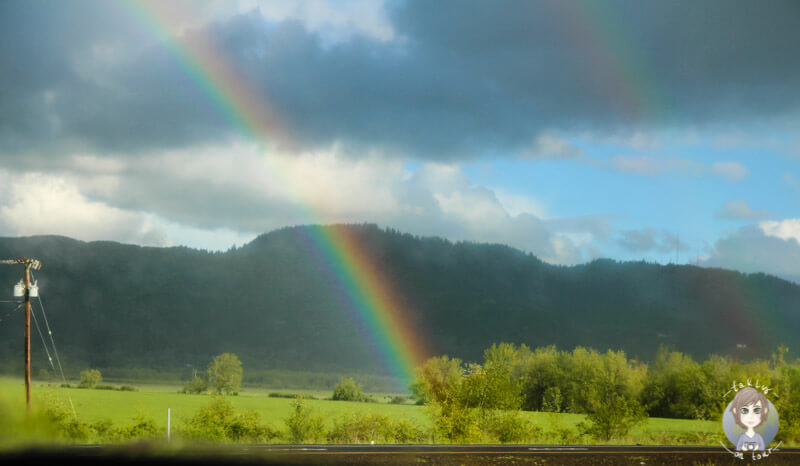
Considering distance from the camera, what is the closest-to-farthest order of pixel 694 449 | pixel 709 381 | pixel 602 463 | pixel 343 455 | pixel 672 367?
1. pixel 343 455
2. pixel 602 463
3. pixel 694 449
4. pixel 709 381
5. pixel 672 367

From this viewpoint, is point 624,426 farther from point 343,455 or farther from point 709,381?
point 709,381

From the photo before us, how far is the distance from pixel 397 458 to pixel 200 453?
97.6ft

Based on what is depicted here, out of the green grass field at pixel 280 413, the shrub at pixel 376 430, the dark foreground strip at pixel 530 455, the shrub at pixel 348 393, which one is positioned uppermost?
the dark foreground strip at pixel 530 455

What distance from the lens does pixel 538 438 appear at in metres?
48.8

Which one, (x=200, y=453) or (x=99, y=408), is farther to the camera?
(x=99, y=408)

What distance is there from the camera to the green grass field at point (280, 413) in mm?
47844

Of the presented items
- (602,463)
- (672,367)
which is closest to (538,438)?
(602,463)

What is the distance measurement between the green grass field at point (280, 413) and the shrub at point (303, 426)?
5.35 feet

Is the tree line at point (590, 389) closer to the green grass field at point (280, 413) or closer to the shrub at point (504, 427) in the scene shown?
the shrub at point (504, 427)

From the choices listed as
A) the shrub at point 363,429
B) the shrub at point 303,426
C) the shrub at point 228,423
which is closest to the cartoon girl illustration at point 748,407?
the shrub at point 363,429

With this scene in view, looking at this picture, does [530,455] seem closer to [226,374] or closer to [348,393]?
[348,393]

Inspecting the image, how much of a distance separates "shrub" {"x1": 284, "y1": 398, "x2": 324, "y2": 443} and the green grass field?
64.2 inches

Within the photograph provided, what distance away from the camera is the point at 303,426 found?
43.8m

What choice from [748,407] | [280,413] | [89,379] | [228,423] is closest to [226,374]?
[89,379]
